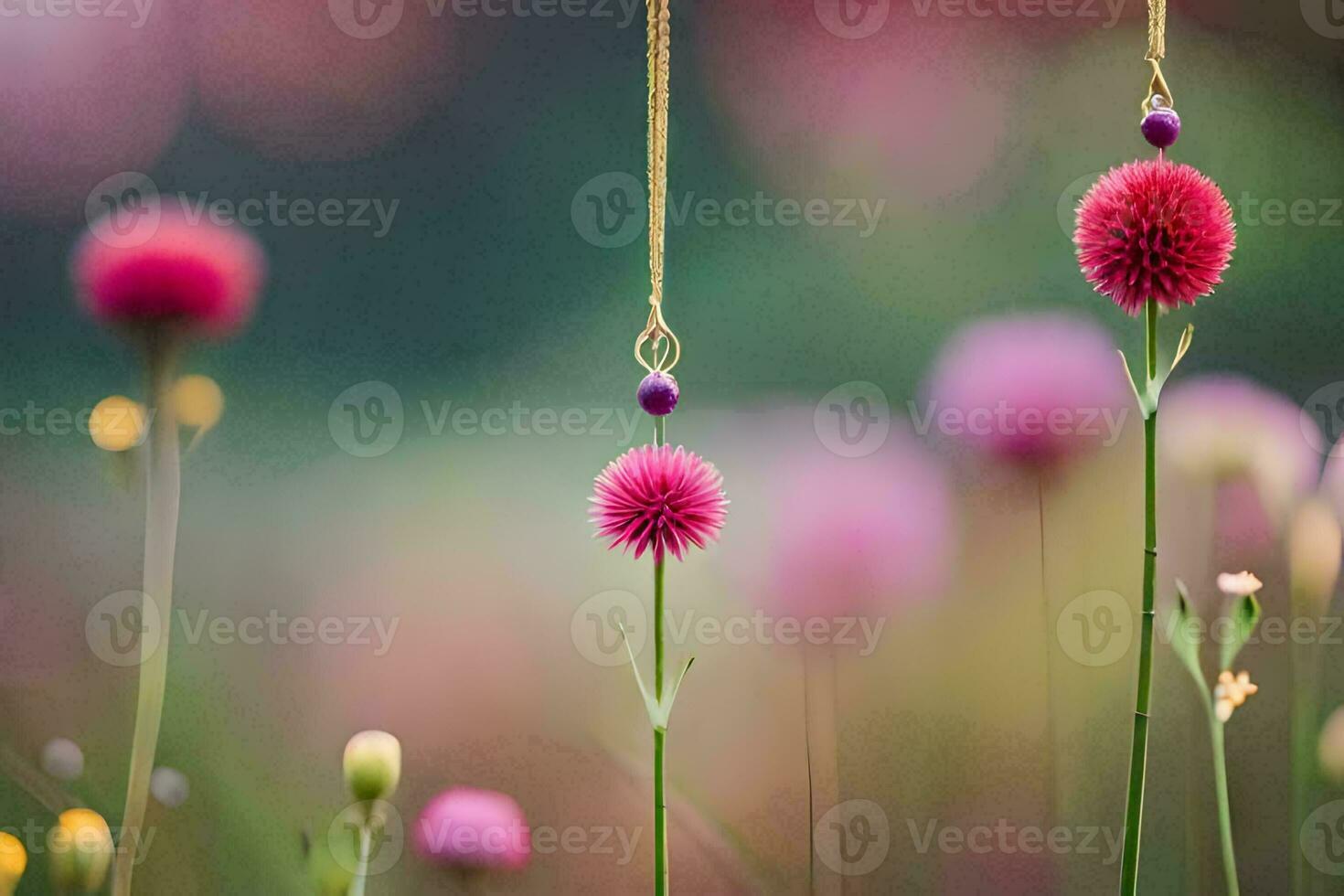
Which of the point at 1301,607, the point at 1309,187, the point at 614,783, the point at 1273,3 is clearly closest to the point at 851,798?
the point at 614,783

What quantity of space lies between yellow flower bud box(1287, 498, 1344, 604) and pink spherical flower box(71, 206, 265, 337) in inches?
41.6

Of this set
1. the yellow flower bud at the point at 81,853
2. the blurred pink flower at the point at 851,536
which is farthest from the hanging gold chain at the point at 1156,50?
the yellow flower bud at the point at 81,853

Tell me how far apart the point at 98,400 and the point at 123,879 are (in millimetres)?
444

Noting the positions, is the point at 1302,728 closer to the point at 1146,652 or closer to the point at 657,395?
the point at 1146,652

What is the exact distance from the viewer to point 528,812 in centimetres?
100

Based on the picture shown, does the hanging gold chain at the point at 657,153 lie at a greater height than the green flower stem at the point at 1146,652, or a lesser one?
greater

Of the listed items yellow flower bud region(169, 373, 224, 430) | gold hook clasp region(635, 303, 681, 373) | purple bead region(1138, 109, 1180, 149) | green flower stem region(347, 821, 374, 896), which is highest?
purple bead region(1138, 109, 1180, 149)

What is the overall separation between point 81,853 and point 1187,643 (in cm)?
107

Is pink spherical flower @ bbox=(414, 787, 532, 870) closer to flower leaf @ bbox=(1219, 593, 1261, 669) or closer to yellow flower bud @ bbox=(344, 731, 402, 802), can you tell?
yellow flower bud @ bbox=(344, 731, 402, 802)

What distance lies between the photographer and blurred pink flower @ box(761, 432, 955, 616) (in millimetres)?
1028

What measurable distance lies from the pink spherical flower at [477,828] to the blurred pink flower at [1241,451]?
2.42 feet

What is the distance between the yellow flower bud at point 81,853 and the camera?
38.0 inches

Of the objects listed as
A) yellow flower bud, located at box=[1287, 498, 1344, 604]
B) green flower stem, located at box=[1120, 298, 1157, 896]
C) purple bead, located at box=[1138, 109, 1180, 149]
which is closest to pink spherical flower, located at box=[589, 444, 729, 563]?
green flower stem, located at box=[1120, 298, 1157, 896]

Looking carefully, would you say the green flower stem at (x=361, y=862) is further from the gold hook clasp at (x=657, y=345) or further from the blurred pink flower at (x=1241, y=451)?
the blurred pink flower at (x=1241, y=451)
